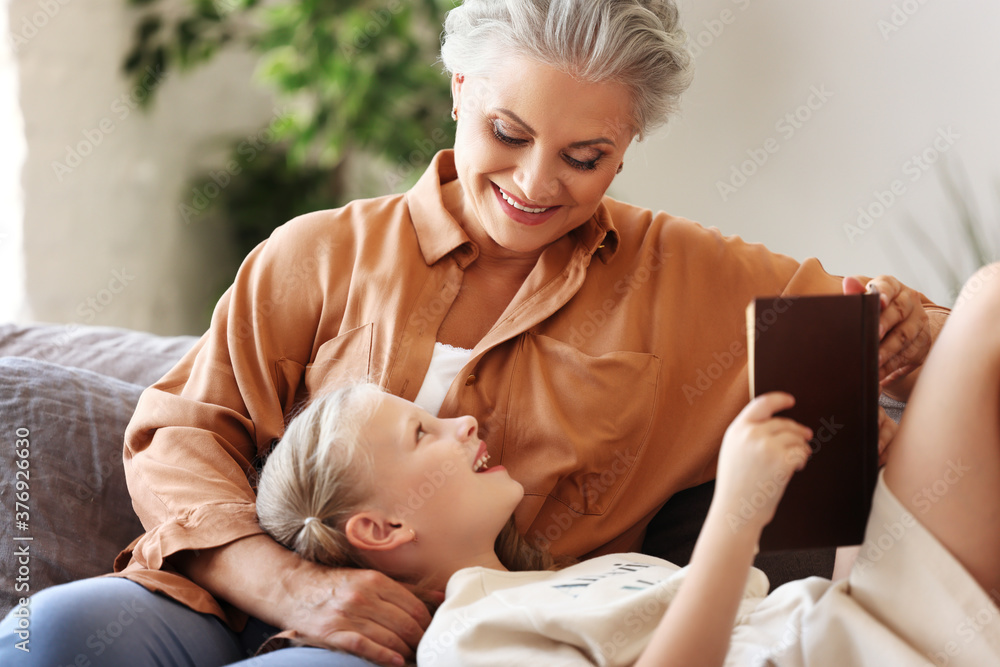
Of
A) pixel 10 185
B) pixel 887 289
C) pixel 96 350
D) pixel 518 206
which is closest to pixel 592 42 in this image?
pixel 518 206

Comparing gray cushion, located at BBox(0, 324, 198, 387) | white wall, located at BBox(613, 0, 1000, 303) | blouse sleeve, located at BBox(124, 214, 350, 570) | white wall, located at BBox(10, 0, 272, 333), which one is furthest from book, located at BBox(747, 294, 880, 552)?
white wall, located at BBox(10, 0, 272, 333)

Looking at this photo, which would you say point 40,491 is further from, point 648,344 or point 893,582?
point 893,582

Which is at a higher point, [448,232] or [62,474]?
[448,232]

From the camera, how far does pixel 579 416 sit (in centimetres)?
144

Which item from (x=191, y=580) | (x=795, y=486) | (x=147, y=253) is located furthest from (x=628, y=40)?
(x=147, y=253)

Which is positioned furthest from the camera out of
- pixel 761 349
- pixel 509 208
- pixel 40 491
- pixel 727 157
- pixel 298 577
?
pixel 727 157

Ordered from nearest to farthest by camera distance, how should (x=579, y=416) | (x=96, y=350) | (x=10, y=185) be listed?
(x=579, y=416)
(x=96, y=350)
(x=10, y=185)

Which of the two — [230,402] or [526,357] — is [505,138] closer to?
[526,357]

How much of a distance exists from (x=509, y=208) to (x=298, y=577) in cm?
65

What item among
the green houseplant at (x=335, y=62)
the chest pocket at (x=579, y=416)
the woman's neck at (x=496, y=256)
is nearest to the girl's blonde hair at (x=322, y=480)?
the chest pocket at (x=579, y=416)

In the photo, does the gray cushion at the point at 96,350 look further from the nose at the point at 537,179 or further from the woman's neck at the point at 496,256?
the nose at the point at 537,179

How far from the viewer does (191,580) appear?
4.26ft

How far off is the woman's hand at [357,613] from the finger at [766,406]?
53cm

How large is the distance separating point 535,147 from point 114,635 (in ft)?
2.88
